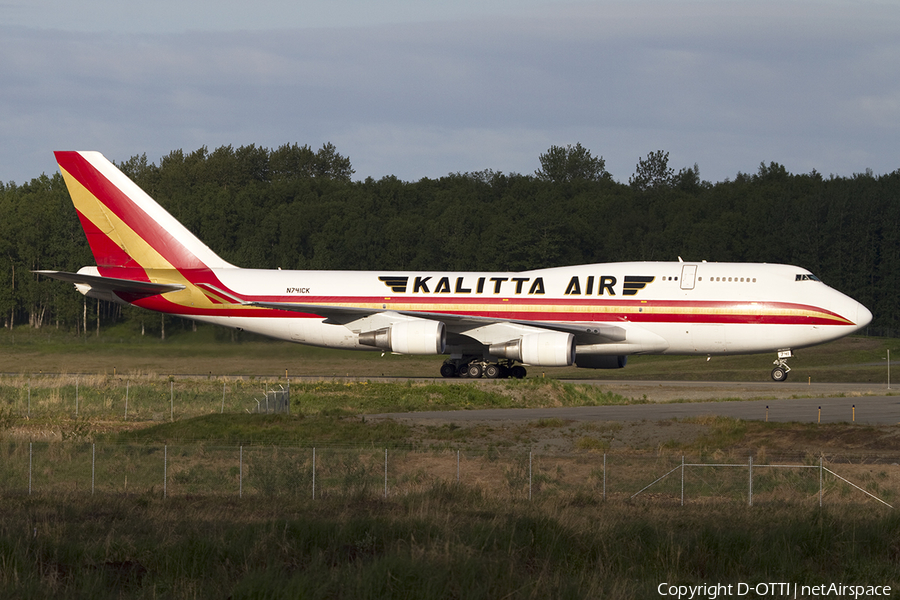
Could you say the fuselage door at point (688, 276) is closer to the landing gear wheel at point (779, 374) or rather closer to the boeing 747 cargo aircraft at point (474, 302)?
the boeing 747 cargo aircraft at point (474, 302)

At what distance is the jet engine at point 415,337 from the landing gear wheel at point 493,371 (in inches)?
115

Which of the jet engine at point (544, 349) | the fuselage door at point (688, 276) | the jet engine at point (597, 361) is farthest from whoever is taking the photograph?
the jet engine at point (597, 361)

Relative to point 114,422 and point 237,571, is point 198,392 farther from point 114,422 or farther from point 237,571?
point 237,571

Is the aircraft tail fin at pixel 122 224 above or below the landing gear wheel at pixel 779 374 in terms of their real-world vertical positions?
above

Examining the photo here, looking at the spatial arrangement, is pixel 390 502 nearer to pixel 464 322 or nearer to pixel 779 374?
pixel 464 322

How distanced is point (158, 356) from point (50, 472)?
91.2 feet

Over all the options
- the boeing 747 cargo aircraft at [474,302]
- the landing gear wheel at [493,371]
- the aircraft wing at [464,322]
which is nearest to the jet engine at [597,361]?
the boeing 747 cargo aircraft at [474,302]

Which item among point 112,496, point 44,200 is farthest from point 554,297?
point 44,200

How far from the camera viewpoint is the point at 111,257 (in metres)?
47.8

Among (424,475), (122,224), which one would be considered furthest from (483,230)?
(424,475)

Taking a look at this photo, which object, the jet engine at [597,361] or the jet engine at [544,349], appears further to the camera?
the jet engine at [597,361]

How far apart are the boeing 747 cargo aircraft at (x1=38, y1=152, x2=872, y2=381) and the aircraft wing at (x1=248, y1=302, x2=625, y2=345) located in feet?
0.20

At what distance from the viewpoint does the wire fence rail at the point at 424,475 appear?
21.3 meters

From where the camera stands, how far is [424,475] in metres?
23.5
